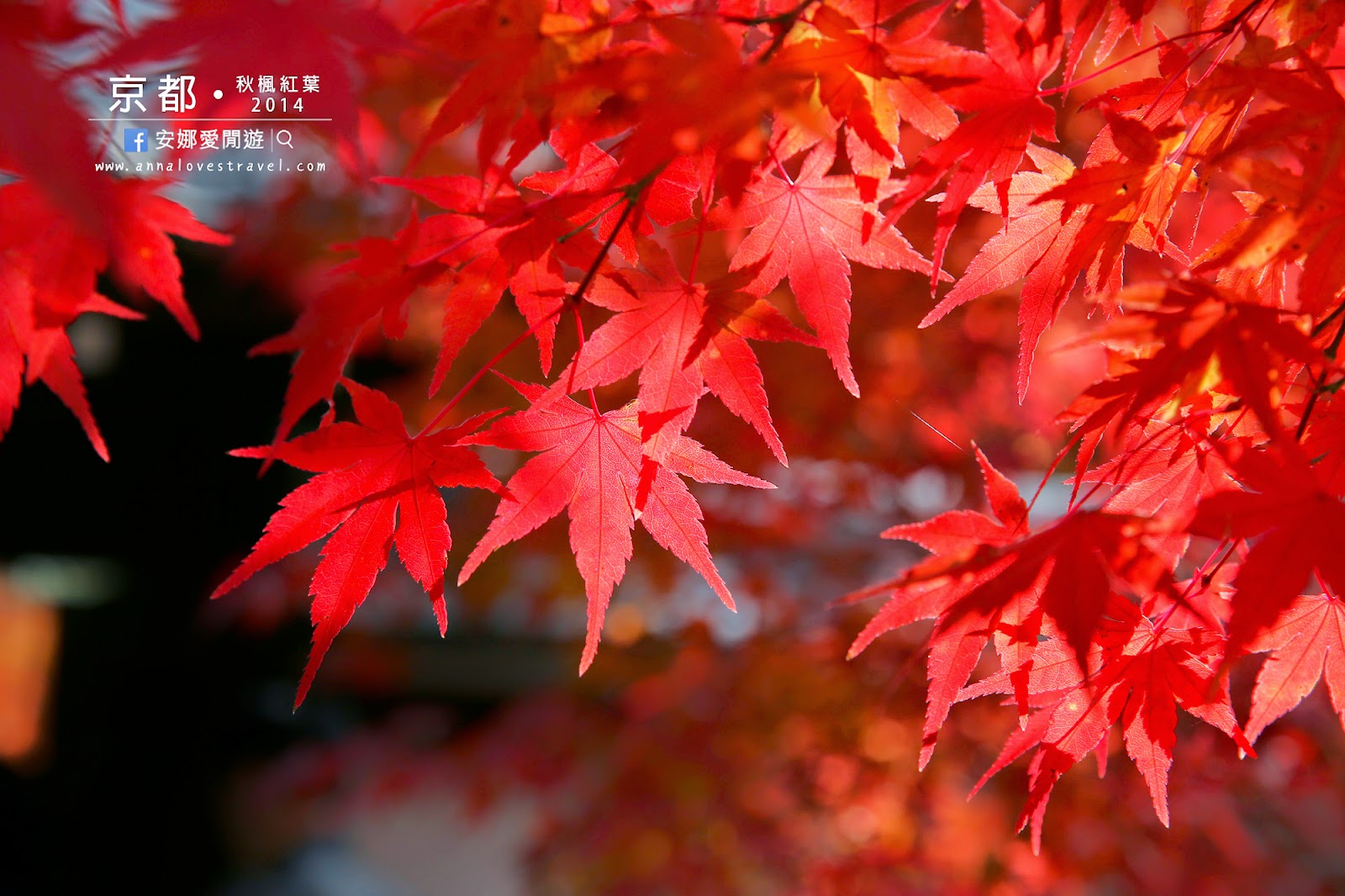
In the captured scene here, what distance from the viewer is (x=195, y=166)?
112 cm

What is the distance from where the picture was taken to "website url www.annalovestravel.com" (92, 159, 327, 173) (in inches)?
32.1

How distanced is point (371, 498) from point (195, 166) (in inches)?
27.6

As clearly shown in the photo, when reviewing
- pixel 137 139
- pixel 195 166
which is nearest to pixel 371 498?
pixel 195 166

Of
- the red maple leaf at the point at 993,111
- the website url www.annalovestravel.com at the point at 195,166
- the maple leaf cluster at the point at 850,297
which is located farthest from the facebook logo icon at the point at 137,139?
the red maple leaf at the point at 993,111

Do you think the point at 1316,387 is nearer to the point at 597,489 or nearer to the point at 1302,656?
the point at 1302,656

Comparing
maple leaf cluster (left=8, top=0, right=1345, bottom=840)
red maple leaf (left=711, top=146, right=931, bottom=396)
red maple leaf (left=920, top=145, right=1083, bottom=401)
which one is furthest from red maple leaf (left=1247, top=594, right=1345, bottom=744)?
red maple leaf (left=711, top=146, right=931, bottom=396)

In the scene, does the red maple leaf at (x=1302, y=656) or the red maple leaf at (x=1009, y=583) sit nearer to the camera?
the red maple leaf at (x=1009, y=583)

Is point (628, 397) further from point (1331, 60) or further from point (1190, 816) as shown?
point (1190, 816)

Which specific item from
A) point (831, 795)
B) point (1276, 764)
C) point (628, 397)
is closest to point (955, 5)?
point (628, 397)

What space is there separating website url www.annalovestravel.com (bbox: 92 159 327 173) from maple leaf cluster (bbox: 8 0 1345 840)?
0.05m

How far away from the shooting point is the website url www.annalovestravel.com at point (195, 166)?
2.67ft

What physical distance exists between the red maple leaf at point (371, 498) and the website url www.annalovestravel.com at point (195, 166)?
249 millimetres

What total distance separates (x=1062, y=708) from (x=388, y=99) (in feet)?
6.44

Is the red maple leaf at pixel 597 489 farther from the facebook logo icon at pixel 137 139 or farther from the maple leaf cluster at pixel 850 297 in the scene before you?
the facebook logo icon at pixel 137 139
